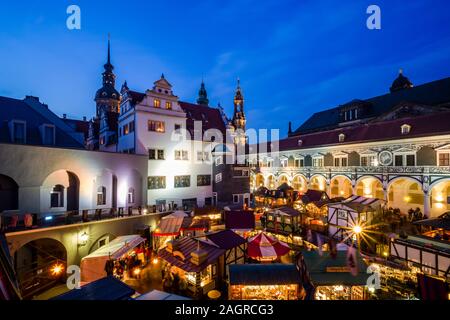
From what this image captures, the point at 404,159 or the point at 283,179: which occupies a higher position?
the point at 404,159

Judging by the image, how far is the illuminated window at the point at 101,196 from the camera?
19.3 metres

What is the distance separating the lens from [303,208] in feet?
90.3

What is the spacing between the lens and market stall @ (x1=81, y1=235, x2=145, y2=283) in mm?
12102

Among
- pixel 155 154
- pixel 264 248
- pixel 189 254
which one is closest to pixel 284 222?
pixel 264 248

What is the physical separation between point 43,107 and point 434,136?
139ft

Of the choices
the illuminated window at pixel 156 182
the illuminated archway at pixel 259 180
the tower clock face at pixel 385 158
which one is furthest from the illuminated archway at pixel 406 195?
the illuminated window at pixel 156 182

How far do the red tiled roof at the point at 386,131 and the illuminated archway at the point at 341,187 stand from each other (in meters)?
6.34

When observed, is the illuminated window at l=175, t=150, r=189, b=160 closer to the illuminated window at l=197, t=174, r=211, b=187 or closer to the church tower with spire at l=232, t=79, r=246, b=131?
the illuminated window at l=197, t=174, r=211, b=187

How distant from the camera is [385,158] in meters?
28.0

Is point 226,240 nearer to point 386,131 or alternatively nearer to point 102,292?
point 102,292

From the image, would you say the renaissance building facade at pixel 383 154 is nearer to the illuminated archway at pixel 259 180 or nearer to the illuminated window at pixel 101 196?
the illuminated archway at pixel 259 180

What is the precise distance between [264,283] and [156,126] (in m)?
20.6

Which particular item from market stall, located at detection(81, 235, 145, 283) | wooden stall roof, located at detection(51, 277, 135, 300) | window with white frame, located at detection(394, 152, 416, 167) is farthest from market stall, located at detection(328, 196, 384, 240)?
wooden stall roof, located at detection(51, 277, 135, 300)
